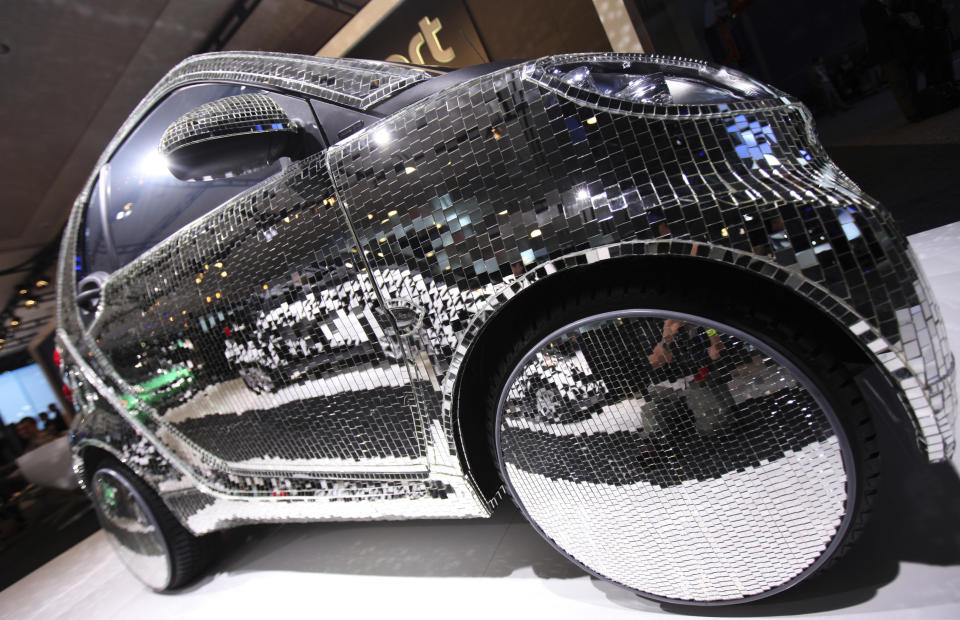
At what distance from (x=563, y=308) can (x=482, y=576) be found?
2.49 feet

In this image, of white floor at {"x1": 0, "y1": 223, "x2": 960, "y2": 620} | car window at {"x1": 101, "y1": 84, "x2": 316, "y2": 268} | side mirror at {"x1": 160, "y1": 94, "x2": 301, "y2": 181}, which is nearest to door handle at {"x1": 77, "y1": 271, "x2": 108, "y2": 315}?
car window at {"x1": 101, "y1": 84, "x2": 316, "y2": 268}

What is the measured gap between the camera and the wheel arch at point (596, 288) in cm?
67

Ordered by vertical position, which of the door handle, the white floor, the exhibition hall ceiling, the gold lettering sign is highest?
the exhibition hall ceiling

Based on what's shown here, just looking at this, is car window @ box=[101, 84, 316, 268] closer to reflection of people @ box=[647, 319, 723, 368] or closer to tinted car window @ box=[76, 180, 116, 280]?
tinted car window @ box=[76, 180, 116, 280]

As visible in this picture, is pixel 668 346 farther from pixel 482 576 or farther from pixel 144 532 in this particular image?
pixel 144 532

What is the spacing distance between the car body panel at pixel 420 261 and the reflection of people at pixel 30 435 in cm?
343

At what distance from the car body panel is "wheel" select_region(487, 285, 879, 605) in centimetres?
7

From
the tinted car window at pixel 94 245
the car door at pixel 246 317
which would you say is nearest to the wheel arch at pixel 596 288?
the car door at pixel 246 317

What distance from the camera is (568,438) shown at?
0.82 m

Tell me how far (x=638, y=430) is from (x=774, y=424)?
183 mm

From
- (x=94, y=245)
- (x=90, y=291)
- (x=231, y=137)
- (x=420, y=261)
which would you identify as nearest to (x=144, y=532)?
(x=90, y=291)

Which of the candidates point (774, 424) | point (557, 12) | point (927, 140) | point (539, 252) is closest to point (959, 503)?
point (774, 424)

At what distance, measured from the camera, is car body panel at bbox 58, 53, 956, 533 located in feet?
2.02

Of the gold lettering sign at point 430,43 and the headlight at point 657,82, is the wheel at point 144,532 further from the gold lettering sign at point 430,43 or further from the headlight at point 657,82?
the gold lettering sign at point 430,43
